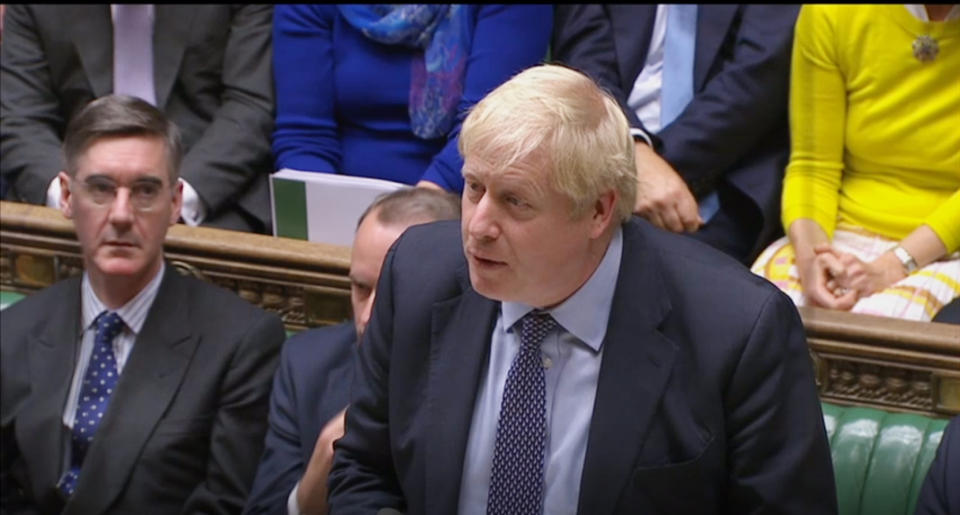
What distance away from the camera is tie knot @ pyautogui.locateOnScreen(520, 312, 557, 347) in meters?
1.79

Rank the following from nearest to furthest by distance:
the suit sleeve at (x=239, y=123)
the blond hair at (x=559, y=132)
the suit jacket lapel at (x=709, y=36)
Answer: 1. the blond hair at (x=559, y=132)
2. the suit jacket lapel at (x=709, y=36)
3. the suit sleeve at (x=239, y=123)

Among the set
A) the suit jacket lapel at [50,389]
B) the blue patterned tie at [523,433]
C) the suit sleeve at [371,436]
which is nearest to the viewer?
the blue patterned tie at [523,433]

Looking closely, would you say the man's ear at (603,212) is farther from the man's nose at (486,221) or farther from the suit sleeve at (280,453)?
the suit sleeve at (280,453)

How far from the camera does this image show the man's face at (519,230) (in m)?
1.67

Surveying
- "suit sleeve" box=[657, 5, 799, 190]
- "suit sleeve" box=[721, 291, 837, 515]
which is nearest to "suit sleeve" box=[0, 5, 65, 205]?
"suit sleeve" box=[657, 5, 799, 190]

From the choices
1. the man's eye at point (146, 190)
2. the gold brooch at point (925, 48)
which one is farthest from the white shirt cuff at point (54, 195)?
the gold brooch at point (925, 48)

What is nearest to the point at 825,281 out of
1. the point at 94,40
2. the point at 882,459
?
the point at 882,459

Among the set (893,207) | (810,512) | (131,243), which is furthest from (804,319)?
(131,243)

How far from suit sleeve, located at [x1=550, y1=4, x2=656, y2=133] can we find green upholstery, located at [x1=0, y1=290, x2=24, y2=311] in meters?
1.10

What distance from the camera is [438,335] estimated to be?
184 cm

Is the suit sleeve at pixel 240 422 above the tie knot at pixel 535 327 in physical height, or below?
below

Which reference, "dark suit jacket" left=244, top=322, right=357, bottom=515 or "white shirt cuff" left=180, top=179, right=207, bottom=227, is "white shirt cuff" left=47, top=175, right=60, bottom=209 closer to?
"white shirt cuff" left=180, top=179, right=207, bottom=227

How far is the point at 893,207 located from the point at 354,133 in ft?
3.43

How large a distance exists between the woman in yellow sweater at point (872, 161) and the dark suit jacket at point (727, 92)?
71mm
